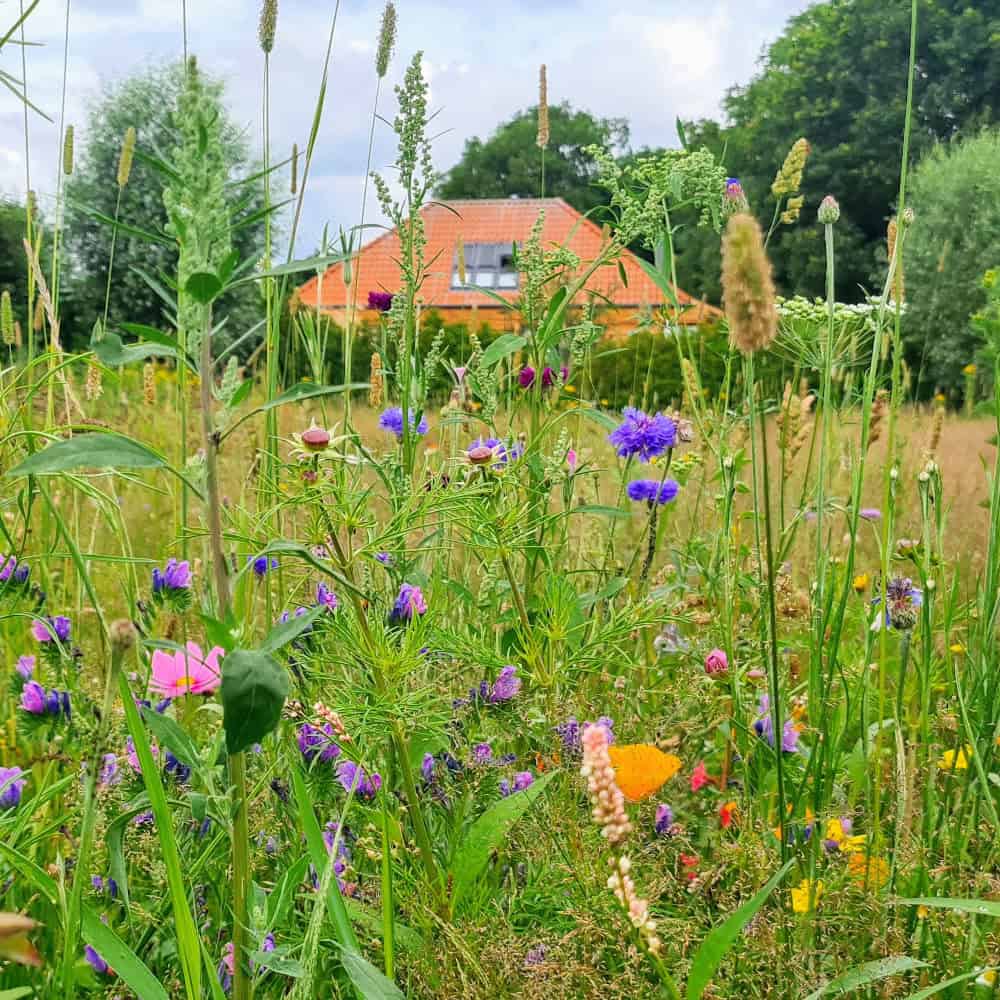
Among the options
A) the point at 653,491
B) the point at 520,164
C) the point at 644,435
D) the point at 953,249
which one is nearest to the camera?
the point at 644,435

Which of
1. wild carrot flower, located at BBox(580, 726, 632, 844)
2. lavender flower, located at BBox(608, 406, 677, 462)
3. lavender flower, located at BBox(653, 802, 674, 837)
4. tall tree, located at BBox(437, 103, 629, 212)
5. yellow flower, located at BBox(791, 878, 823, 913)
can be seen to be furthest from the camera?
tall tree, located at BBox(437, 103, 629, 212)

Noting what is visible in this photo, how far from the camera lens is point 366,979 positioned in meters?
0.68

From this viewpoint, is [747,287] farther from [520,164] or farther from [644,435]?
[520,164]

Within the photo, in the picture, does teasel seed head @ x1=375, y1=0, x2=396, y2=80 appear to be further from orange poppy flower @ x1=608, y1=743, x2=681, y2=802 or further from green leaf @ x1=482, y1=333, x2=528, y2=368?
orange poppy flower @ x1=608, y1=743, x2=681, y2=802

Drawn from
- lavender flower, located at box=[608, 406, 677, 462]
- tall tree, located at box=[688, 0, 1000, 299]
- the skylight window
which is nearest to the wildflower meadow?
lavender flower, located at box=[608, 406, 677, 462]

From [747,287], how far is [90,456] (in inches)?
15.3

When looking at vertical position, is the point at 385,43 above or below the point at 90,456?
above

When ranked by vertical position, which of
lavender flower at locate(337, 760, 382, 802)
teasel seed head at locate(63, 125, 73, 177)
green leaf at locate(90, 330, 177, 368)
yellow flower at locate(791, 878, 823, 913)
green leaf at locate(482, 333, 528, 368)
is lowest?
yellow flower at locate(791, 878, 823, 913)

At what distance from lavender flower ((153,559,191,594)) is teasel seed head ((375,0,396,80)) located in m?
0.76

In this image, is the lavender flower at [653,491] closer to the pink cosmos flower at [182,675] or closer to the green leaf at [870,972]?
the pink cosmos flower at [182,675]

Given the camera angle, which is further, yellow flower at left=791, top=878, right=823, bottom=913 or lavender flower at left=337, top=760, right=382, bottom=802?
lavender flower at left=337, top=760, right=382, bottom=802

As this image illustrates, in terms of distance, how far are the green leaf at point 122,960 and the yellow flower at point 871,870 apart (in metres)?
0.66

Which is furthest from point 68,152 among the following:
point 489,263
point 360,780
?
point 489,263

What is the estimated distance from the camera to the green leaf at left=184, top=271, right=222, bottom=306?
21.4 inches
